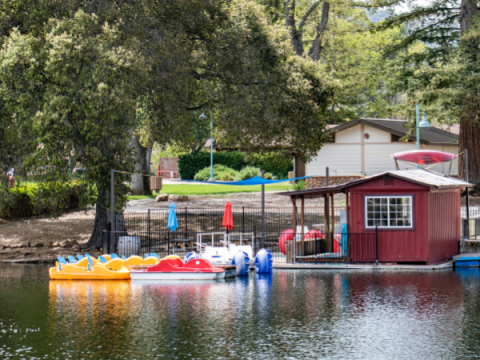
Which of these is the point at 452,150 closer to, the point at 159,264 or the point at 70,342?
the point at 159,264

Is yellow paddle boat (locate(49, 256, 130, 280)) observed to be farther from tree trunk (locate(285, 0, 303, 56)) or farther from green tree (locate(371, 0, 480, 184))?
tree trunk (locate(285, 0, 303, 56))

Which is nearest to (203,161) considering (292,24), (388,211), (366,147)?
(366,147)

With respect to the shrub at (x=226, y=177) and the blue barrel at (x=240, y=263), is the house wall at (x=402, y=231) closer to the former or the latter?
the blue barrel at (x=240, y=263)

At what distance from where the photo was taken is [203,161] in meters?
64.1

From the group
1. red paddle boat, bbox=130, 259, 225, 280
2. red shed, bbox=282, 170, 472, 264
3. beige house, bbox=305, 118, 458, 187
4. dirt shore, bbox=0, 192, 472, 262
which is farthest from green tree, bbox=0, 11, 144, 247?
beige house, bbox=305, 118, 458, 187

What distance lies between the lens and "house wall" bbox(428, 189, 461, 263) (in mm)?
23078

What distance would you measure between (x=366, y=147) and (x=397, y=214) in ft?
74.6

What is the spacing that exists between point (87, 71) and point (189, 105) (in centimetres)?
707

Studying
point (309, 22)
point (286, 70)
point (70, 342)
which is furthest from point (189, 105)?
point (309, 22)

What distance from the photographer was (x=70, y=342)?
12703 mm

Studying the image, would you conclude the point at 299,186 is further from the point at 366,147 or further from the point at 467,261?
the point at 467,261

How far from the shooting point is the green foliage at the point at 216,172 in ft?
193

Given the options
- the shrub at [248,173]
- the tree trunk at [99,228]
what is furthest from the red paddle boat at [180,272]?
the shrub at [248,173]

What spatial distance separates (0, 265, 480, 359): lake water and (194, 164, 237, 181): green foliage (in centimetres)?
3763
